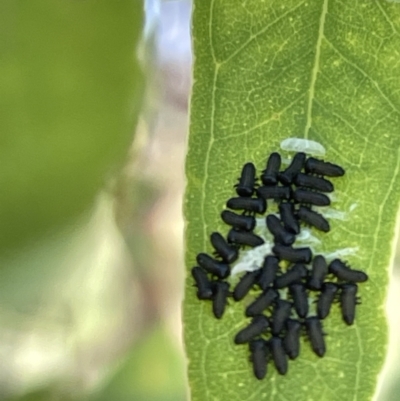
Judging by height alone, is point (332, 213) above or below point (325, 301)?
above

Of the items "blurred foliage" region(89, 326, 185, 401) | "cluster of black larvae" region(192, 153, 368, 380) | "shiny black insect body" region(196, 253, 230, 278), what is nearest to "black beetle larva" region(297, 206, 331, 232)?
"cluster of black larvae" region(192, 153, 368, 380)

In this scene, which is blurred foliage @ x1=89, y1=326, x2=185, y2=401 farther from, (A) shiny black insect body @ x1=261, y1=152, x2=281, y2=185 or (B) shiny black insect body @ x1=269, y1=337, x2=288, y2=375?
(A) shiny black insect body @ x1=261, y1=152, x2=281, y2=185

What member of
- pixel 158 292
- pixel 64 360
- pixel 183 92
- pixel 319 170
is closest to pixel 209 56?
pixel 183 92

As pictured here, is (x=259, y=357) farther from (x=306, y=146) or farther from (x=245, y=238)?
(x=306, y=146)

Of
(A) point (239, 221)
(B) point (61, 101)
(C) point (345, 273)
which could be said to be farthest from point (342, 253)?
(B) point (61, 101)

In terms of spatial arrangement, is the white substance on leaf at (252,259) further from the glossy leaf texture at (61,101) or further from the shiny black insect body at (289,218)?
the glossy leaf texture at (61,101)
